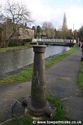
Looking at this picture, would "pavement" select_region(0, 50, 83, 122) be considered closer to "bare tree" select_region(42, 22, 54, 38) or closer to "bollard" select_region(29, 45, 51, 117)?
"bollard" select_region(29, 45, 51, 117)

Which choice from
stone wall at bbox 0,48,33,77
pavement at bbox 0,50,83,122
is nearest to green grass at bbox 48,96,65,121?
pavement at bbox 0,50,83,122

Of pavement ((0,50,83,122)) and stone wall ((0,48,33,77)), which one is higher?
pavement ((0,50,83,122))

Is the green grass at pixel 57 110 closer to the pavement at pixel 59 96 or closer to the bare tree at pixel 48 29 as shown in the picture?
the pavement at pixel 59 96

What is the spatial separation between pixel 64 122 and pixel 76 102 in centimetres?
227

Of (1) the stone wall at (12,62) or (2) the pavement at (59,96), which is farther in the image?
(1) the stone wall at (12,62)

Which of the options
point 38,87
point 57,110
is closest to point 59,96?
point 57,110

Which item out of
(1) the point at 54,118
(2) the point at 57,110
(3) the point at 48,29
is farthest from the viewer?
(3) the point at 48,29

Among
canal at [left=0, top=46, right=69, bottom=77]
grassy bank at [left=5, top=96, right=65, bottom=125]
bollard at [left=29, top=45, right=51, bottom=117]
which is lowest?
canal at [left=0, top=46, right=69, bottom=77]

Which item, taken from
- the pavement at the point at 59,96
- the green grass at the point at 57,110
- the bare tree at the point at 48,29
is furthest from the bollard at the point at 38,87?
the bare tree at the point at 48,29

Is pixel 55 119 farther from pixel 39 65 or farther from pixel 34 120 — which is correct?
pixel 39 65

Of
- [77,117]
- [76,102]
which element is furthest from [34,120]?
[76,102]

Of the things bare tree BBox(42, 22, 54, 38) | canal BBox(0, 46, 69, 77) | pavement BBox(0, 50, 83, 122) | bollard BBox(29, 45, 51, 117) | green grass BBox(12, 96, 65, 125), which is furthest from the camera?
bare tree BBox(42, 22, 54, 38)

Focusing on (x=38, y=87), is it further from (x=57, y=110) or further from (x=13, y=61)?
(x=13, y=61)

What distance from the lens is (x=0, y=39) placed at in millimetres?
62812
